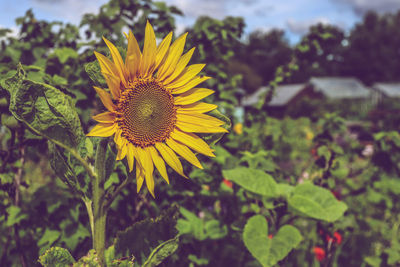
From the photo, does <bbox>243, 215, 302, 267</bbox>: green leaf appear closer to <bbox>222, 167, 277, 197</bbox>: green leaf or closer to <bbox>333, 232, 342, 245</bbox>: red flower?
<bbox>222, 167, 277, 197</bbox>: green leaf

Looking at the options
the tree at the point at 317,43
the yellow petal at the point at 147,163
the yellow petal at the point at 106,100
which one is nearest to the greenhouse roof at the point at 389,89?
the tree at the point at 317,43

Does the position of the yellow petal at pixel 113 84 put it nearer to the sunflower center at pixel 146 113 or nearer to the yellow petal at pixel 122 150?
the sunflower center at pixel 146 113

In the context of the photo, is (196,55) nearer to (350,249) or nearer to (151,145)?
(151,145)

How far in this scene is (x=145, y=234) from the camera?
1406mm

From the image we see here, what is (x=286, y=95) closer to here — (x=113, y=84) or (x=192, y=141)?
(x=192, y=141)

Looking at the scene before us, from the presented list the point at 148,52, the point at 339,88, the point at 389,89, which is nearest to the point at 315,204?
the point at 148,52

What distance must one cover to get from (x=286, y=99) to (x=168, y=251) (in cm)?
4763

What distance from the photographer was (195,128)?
4.17 feet

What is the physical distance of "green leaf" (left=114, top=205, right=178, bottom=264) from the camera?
1379 mm

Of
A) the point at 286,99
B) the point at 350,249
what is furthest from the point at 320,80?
the point at 350,249

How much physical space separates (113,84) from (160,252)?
61 centimetres

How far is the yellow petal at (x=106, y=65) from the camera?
105 centimetres

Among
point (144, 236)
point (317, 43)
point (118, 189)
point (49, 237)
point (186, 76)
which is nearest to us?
point (118, 189)

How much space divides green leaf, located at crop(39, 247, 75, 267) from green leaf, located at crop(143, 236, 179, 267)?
26 centimetres
